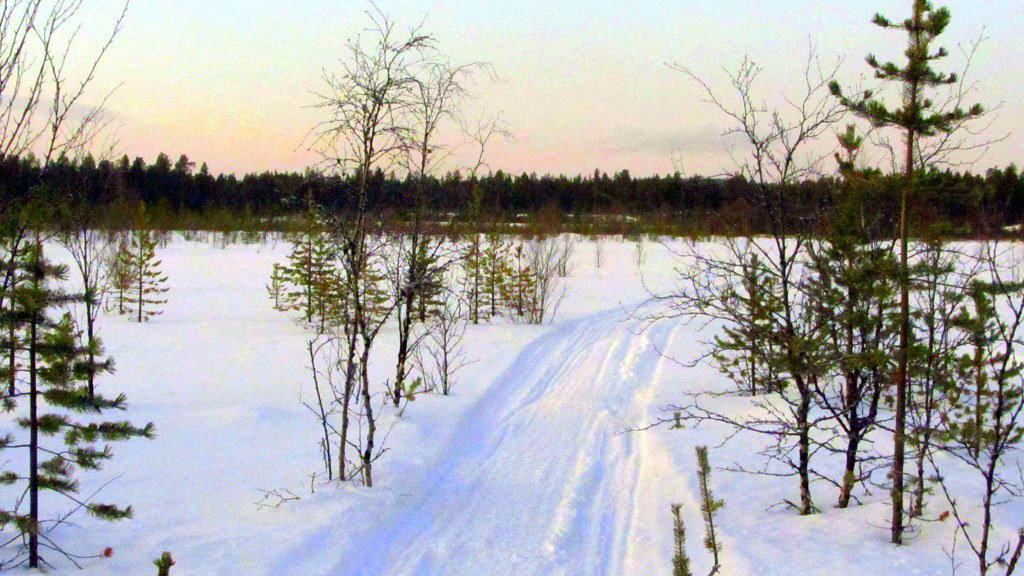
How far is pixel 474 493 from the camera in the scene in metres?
6.72

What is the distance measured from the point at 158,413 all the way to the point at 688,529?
7.40 m

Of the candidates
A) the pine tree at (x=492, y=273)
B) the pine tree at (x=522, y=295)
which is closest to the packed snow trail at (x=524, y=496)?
the pine tree at (x=522, y=295)

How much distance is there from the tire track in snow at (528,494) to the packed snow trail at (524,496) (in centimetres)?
1

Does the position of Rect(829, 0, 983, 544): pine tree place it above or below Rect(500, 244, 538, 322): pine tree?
above

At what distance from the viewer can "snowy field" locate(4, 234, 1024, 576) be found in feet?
16.8

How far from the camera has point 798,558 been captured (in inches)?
201

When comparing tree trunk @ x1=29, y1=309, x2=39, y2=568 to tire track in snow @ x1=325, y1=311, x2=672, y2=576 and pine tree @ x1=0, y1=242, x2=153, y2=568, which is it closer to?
pine tree @ x1=0, y1=242, x2=153, y2=568

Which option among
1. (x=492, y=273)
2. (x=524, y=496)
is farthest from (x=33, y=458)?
(x=492, y=273)

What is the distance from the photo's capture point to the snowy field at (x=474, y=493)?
511cm

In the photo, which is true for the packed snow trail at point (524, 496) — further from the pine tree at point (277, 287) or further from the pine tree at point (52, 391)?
the pine tree at point (277, 287)

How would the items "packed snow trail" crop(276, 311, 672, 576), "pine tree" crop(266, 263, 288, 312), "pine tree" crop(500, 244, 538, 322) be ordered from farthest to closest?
"pine tree" crop(266, 263, 288, 312) < "pine tree" crop(500, 244, 538, 322) < "packed snow trail" crop(276, 311, 672, 576)

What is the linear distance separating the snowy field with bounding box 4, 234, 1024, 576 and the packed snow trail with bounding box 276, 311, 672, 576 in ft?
0.08

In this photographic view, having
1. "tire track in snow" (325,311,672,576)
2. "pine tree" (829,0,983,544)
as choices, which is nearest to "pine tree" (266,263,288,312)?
"tire track in snow" (325,311,672,576)

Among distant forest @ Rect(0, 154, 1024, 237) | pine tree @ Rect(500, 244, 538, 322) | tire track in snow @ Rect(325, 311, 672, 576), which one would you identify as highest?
distant forest @ Rect(0, 154, 1024, 237)
